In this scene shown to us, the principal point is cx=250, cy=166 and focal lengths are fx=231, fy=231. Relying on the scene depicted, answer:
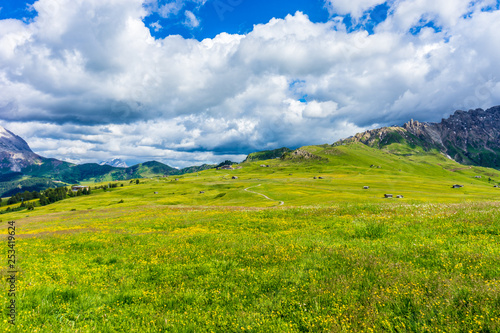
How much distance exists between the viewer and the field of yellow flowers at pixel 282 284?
6.89 m

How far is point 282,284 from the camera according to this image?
366 inches

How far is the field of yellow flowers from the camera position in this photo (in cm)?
689

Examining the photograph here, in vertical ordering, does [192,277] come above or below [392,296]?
below

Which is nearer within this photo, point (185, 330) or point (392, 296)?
point (185, 330)

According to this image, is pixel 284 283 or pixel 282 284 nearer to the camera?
pixel 282 284

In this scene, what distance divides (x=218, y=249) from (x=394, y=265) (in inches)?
376

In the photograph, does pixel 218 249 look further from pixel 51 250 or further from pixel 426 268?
pixel 51 250

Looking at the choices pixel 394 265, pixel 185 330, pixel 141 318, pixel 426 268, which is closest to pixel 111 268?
pixel 141 318

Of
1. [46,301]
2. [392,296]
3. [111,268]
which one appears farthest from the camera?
[111,268]

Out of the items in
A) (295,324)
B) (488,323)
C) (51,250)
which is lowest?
(51,250)

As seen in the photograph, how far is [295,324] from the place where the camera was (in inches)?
271

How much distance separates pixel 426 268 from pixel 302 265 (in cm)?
506

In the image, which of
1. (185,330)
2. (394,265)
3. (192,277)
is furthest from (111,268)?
(394,265)

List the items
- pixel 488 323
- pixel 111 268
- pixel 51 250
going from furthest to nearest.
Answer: pixel 51 250, pixel 111 268, pixel 488 323
